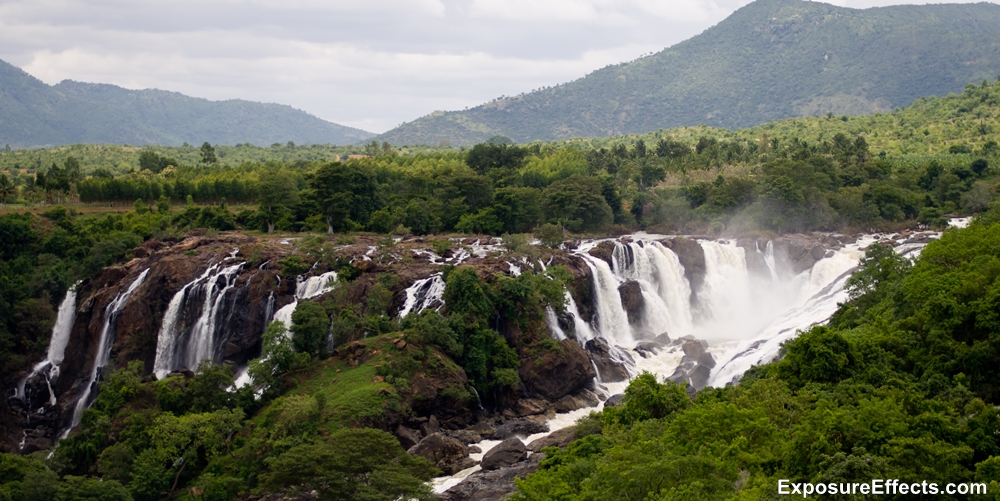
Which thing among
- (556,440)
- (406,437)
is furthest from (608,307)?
(406,437)

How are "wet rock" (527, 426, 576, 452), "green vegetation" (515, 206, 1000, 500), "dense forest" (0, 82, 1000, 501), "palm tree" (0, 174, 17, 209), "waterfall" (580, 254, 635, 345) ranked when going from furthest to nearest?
1. "palm tree" (0, 174, 17, 209)
2. "waterfall" (580, 254, 635, 345)
3. "wet rock" (527, 426, 576, 452)
4. "dense forest" (0, 82, 1000, 501)
5. "green vegetation" (515, 206, 1000, 500)

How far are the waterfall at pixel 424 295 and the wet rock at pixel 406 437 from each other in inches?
344

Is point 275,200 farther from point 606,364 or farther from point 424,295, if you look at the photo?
point 606,364

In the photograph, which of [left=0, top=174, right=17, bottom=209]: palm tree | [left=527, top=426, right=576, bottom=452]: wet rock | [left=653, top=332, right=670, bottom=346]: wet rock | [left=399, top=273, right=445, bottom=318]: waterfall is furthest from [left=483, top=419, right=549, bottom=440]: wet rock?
[left=0, top=174, right=17, bottom=209]: palm tree

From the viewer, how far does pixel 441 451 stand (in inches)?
1468

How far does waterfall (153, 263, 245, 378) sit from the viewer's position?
48.5m

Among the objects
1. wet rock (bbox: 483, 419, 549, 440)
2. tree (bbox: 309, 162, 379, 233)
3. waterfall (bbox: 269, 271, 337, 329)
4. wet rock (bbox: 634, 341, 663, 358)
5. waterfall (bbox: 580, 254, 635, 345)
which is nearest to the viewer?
wet rock (bbox: 483, 419, 549, 440)

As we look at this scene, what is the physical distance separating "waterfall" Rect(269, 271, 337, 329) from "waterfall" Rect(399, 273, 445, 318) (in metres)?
4.06

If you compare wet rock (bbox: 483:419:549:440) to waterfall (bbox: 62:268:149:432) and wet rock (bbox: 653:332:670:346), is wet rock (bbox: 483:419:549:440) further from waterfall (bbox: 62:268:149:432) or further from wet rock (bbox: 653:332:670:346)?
waterfall (bbox: 62:268:149:432)

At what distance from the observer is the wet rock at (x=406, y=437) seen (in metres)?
39.0

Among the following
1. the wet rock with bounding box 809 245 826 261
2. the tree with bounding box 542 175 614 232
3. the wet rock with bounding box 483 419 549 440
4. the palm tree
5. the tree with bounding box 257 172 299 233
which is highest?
the palm tree

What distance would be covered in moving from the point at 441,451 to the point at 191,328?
18283 millimetres

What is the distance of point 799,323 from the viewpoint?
50.5 metres

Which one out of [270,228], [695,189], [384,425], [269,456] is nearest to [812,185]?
[695,189]
